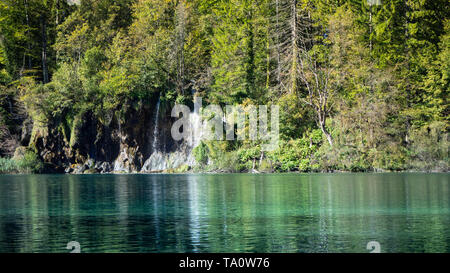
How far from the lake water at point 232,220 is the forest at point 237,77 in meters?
15.0

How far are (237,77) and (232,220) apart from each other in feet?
97.3

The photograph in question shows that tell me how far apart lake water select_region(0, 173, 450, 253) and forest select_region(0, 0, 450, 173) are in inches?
590

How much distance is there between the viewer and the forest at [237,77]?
39.3 metres

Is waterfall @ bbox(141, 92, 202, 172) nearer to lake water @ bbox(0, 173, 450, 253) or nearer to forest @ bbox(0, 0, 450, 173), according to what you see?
forest @ bbox(0, 0, 450, 173)

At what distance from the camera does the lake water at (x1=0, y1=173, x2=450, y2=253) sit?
40.0ft

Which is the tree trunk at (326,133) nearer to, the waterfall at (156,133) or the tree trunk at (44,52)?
the waterfall at (156,133)

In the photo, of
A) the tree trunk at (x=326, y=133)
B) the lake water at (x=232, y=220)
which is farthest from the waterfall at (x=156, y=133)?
the lake water at (x=232, y=220)

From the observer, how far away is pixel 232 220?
51.4 ft

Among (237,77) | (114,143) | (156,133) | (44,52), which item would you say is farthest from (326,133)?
(44,52)

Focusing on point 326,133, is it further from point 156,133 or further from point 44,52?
point 44,52

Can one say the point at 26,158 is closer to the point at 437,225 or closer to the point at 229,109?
the point at 229,109
